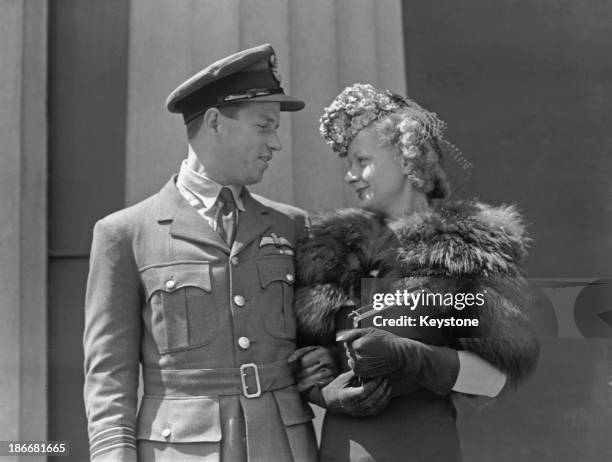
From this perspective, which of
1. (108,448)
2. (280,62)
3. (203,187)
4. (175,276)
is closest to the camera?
(108,448)

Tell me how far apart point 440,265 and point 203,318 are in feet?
1.96

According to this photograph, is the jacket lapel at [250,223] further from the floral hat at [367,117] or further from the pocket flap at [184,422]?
the pocket flap at [184,422]

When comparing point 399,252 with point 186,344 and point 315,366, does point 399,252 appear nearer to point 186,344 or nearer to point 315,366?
point 315,366

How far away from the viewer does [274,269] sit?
7.61ft

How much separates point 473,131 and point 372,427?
4.59ft

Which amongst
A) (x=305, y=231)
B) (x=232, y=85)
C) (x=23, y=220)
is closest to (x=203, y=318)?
(x=305, y=231)

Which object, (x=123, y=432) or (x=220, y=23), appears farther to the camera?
(x=220, y=23)

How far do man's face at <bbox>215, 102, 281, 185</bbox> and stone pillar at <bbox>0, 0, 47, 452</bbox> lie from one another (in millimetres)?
967

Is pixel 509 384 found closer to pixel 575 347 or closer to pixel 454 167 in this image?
pixel 454 167

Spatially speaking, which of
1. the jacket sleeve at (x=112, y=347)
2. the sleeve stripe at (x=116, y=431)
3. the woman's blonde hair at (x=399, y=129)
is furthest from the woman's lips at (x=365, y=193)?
the sleeve stripe at (x=116, y=431)

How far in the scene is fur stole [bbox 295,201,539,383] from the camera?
2.21m

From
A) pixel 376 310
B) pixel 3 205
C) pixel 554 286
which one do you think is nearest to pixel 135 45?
pixel 3 205

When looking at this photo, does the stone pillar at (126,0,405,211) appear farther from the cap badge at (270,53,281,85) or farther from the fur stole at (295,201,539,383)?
the fur stole at (295,201,539,383)

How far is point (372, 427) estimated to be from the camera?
222 cm
